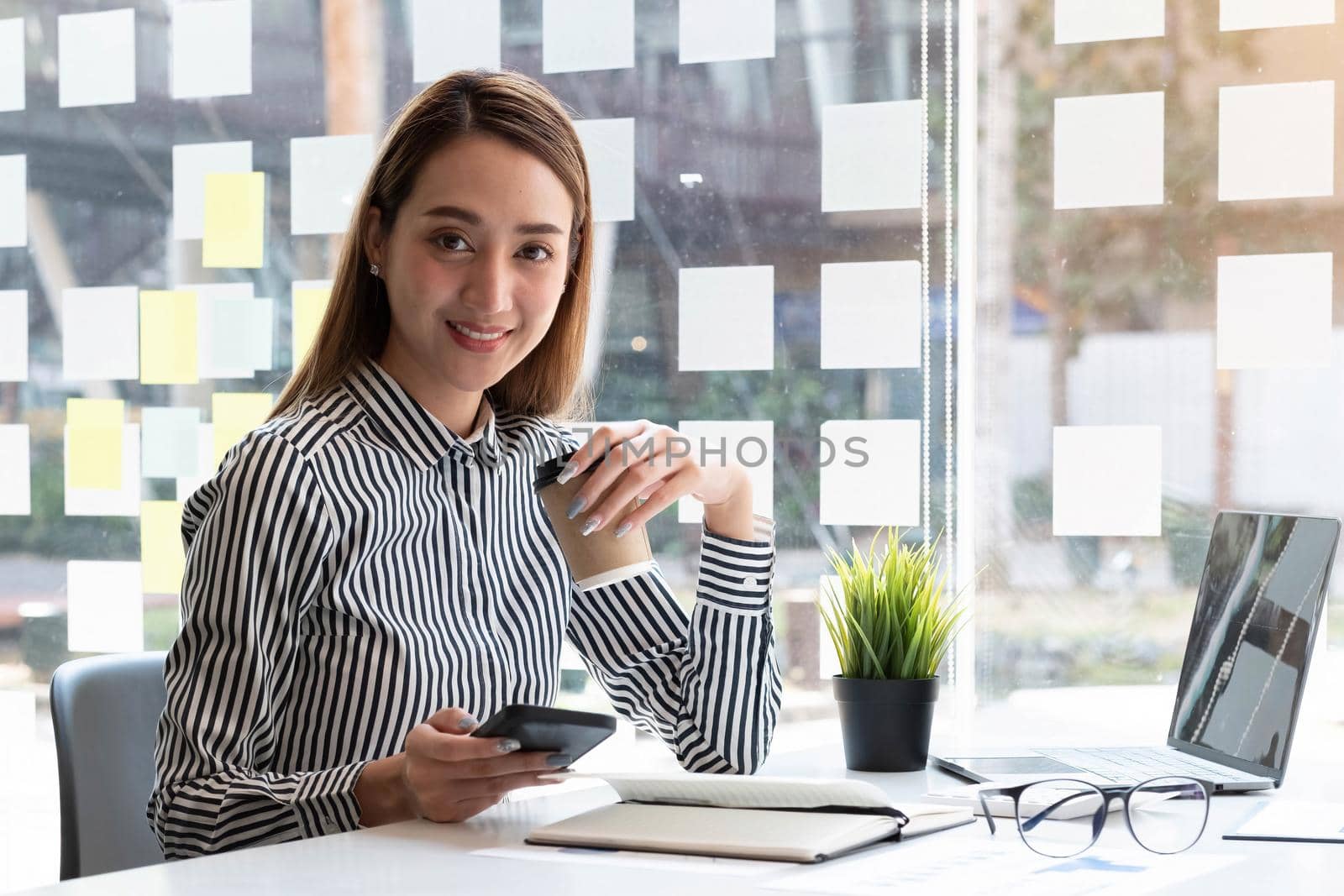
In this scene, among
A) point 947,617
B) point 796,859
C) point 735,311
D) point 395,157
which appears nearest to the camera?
point 796,859

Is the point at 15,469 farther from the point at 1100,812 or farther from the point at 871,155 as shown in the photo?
the point at 1100,812

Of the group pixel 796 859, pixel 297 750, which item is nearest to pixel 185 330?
pixel 297 750

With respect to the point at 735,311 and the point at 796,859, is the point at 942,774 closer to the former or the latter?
the point at 796,859

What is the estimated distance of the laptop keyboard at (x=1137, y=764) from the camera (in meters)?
1.68

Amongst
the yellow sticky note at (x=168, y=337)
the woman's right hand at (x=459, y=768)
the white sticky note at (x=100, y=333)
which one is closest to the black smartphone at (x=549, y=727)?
the woman's right hand at (x=459, y=768)

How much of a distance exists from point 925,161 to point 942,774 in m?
1.20

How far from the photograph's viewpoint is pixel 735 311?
273 centimetres

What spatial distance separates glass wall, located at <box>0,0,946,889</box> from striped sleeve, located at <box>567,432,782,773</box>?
717 mm

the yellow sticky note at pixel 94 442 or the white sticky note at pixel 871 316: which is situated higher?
the white sticky note at pixel 871 316

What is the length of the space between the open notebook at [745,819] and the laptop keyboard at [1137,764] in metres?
0.35

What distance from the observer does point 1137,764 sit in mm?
1784

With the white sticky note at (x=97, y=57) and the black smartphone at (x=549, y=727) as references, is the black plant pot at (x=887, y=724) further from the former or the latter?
the white sticky note at (x=97, y=57)

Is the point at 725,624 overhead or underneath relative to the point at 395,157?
underneath

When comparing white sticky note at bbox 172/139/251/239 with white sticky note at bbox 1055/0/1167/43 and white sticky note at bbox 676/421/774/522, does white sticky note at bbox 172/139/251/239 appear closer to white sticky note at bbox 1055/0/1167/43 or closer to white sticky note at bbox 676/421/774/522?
white sticky note at bbox 676/421/774/522
